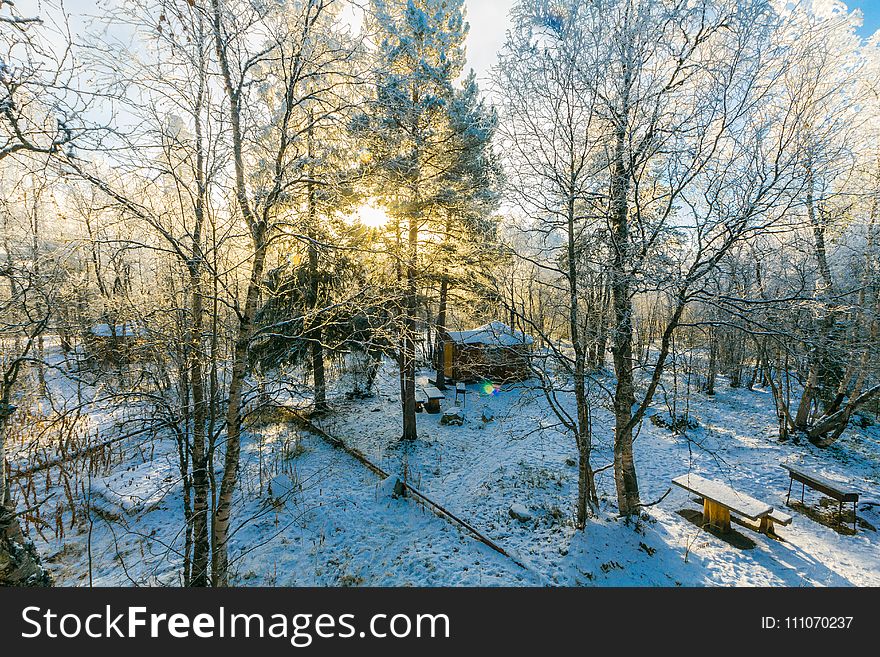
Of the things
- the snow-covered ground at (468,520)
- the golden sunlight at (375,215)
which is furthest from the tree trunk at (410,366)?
the golden sunlight at (375,215)

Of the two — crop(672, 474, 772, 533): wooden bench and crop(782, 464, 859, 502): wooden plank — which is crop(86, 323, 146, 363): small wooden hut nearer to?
crop(672, 474, 772, 533): wooden bench

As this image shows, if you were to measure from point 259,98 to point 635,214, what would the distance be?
17.2 feet

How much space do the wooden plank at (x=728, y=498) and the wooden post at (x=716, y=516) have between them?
19 cm

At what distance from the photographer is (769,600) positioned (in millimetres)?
3895

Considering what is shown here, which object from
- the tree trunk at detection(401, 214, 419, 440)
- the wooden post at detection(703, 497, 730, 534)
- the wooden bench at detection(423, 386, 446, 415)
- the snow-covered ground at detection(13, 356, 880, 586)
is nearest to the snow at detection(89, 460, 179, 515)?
the snow-covered ground at detection(13, 356, 880, 586)

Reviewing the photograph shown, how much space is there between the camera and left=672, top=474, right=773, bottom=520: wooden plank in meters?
5.92

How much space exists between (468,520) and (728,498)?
4.78 m

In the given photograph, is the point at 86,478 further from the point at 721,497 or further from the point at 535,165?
the point at 721,497

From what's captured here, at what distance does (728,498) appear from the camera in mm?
6340

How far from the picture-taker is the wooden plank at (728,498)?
19.4 feet

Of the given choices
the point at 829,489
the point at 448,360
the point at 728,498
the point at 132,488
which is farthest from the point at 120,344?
the point at 448,360

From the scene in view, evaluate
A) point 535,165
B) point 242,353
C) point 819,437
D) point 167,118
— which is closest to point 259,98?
point 167,118

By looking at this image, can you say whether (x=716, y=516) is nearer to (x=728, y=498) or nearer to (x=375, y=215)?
(x=728, y=498)

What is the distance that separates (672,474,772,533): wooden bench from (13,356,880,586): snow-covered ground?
12.4 inches
